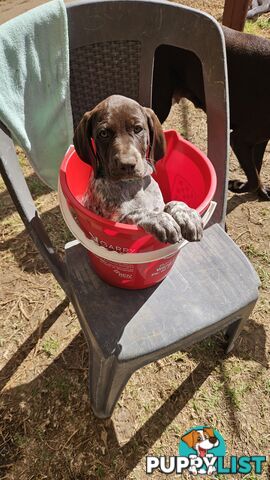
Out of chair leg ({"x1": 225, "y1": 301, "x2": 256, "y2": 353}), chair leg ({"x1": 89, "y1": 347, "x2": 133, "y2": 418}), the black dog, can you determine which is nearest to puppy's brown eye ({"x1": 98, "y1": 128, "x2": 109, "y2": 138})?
chair leg ({"x1": 89, "y1": 347, "x2": 133, "y2": 418})

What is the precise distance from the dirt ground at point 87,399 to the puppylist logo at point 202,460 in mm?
34

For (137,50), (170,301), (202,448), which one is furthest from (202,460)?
(137,50)

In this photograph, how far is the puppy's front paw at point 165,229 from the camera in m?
1.53

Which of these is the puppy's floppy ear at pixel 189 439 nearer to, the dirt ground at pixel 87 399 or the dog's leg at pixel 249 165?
the dirt ground at pixel 87 399

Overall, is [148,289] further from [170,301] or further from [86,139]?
[86,139]

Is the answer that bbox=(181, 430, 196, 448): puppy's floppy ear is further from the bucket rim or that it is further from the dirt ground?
the bucket rim

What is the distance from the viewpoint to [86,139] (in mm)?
1876

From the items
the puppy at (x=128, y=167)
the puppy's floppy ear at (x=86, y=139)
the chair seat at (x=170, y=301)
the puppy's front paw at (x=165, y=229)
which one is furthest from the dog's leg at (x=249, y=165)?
the puppy's front paw at (x=165, y=229)

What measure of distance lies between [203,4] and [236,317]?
5.83 meters

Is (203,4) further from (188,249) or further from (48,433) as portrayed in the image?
(48,433)

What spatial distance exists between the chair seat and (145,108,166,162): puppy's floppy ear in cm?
58

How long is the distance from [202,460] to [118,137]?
5.90 feet

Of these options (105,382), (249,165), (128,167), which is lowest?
(105,382)

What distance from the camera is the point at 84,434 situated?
7.29 ft
